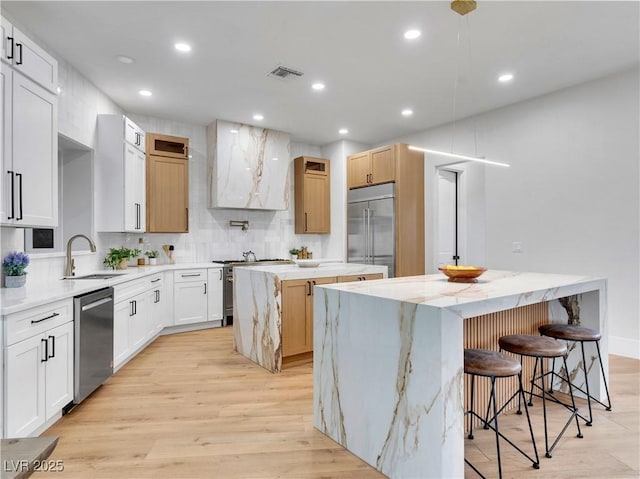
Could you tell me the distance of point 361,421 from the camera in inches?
79.6

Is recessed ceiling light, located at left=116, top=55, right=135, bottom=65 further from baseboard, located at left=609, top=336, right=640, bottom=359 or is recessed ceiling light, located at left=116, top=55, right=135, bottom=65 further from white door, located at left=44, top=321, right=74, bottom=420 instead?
baseboard, located at left=609, top=336, right=640, bottom=359

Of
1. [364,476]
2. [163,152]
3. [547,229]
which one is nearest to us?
[364,476]

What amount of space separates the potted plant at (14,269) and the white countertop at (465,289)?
7.02 feet

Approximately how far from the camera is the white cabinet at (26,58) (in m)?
2.24

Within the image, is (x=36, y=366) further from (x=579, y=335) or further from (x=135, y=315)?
(x=579, y=335)

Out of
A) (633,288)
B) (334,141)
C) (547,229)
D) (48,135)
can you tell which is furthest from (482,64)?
(48,135)

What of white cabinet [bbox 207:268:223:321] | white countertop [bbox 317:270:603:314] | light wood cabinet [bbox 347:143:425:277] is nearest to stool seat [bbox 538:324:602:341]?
white countertop [bbox 317:270:603:314]

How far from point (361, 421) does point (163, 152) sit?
434 cm

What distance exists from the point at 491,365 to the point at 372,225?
3964 millimetres

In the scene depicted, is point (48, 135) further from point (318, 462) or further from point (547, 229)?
point (547, 229)

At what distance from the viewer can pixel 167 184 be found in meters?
5.00

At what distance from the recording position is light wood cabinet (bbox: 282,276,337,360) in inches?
133

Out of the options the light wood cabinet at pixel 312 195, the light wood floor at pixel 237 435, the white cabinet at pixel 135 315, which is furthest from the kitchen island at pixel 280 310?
the light wood cabinet at pixel 312 195

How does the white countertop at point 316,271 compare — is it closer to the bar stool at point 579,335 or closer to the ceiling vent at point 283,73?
the bar stool at point 579,335
